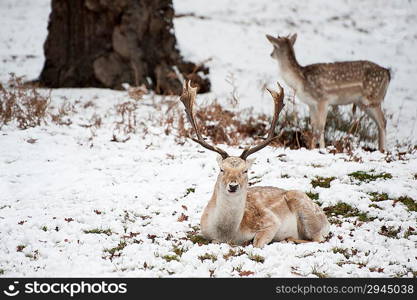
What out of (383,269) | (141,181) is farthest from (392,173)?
(141,181)

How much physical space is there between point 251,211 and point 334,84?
522 cm

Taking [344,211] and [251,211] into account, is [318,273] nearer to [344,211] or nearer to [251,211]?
[251,211]

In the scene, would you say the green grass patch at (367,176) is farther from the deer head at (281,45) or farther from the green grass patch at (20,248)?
the green grass patch at (20,248)

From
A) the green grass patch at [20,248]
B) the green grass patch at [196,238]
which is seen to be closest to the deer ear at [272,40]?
the green grass patch at [196,238]

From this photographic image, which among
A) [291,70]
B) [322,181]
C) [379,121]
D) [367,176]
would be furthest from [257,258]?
[379,121]

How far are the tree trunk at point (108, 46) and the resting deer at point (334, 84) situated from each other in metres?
2.76

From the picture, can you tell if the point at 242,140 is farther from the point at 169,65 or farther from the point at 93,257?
the point at 93,257

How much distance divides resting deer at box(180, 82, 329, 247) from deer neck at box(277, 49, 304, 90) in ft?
15.1

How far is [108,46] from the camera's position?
12.9 meters

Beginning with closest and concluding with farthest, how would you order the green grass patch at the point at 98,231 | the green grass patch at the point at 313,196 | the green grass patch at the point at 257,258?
the green grass patch at the point at 257,258, the green grass patch at the point at 98,231, the green grass patch at the point at 313,196

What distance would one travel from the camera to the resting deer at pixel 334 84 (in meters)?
10.6

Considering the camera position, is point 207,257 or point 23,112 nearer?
point 207,257

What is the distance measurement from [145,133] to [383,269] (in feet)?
18.5

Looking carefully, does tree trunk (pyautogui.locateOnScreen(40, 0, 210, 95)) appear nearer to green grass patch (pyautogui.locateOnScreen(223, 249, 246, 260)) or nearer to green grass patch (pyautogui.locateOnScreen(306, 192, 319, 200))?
green grass patch (pyautogui.locateOnScreen(306, 192, 319, 200))
